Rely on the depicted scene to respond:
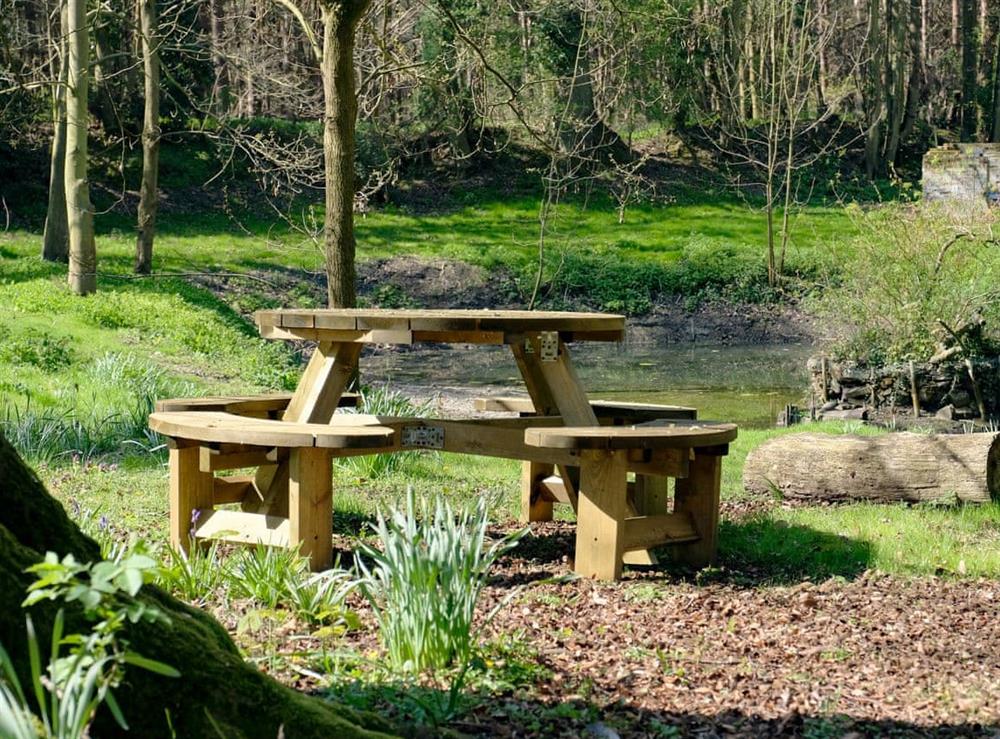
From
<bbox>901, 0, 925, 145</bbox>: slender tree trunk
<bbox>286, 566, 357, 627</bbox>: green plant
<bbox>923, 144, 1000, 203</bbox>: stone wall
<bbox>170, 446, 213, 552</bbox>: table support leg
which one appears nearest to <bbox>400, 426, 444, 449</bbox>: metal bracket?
<bbox>170, 446, 213, 552</bbox>: table support leg

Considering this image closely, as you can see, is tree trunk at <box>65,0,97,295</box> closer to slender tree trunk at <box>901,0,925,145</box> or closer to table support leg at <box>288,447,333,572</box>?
table support leg at <box>288,447,333,572</box>

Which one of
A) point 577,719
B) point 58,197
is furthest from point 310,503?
point 58,197

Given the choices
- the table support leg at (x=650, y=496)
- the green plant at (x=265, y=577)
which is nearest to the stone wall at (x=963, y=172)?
the table support leg at (x=650, y=496)

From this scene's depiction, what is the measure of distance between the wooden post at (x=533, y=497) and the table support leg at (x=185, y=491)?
2.11 m

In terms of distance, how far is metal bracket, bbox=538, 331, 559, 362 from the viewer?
6773mm

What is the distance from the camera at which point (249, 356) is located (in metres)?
17.2

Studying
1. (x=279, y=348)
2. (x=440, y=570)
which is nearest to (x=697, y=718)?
(x=440, y=570)

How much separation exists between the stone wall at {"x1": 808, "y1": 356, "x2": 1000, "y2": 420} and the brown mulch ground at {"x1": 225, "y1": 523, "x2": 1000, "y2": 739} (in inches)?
374

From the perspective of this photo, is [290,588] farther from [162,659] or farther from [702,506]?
[702,506]

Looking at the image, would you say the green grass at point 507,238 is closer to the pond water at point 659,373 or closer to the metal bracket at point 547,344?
the pond water at point 659,373

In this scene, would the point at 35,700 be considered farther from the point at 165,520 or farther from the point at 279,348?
the point at 279,348

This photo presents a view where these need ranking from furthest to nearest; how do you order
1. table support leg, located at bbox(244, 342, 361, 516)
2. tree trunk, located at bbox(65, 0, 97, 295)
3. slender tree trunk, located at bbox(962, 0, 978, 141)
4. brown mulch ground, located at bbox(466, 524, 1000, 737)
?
slender tree trunk, located at bbox(962, 0, 978, 141)
tree trunk, located at bbox(65, 0, 97, 295)
table support leg, located at bbox(244, 342, 361, 516)
brown mulch ground, located at bbox(466, 524, 1000, 737)

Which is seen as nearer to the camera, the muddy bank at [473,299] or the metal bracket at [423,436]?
the metal bracket at [423,436]

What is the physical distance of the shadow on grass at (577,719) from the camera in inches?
151
